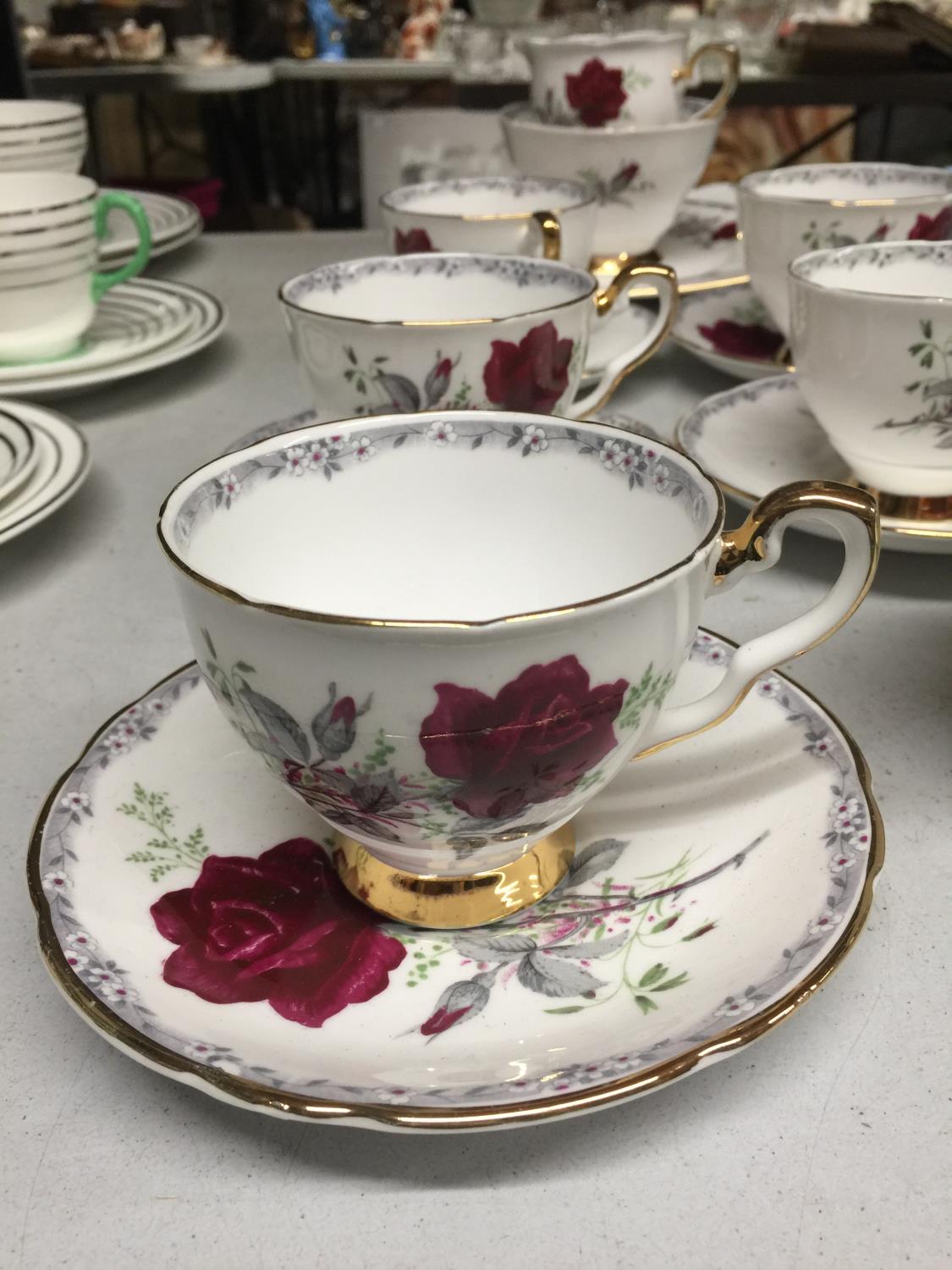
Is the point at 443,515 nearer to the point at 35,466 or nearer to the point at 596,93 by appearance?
the point at 35,466

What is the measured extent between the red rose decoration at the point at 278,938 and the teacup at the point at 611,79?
79cm

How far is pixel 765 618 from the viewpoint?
1.87ft

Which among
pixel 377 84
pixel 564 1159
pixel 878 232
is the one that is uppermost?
pixel 878 232

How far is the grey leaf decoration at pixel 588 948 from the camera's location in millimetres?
366

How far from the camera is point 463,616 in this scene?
49 cm

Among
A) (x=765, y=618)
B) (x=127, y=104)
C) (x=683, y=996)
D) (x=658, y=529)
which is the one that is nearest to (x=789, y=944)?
(x=683, y=996)

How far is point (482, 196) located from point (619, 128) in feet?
0.59

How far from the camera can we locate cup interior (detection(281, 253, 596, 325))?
0.67 metres

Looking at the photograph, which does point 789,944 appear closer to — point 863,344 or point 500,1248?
point 500,1248

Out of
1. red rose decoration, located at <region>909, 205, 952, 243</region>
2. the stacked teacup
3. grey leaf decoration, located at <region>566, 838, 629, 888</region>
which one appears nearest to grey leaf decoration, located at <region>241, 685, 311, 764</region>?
grey leaf decoration, located at <region>566, 838, 629, 888</region>

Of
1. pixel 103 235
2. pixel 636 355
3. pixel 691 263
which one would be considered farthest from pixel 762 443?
pixel 103 235

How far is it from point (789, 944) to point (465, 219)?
52cm

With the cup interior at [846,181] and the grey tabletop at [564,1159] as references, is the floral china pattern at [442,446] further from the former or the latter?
the cup interior at [846,181]

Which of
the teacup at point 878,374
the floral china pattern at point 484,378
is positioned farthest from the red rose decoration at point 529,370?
the teacup at point 878,374
